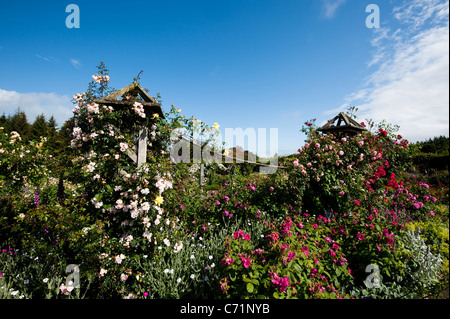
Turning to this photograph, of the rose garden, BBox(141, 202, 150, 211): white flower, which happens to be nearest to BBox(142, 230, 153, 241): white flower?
the rose garden

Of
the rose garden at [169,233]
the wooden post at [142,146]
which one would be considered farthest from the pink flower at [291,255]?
the wooden post at [142,146]

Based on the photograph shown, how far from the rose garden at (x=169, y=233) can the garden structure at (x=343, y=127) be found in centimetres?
134

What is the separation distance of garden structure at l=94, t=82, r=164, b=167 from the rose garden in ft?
0.10

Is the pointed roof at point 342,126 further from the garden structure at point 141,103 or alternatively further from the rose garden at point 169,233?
the garden structure at point 141,103

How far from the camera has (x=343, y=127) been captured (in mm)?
5211

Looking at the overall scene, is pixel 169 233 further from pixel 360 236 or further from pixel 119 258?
pixel 360 236

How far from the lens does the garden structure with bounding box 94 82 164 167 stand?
9.84ft

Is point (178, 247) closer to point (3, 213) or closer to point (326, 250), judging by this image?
point (326, 250)

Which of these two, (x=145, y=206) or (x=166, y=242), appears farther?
(x=166, y=242)

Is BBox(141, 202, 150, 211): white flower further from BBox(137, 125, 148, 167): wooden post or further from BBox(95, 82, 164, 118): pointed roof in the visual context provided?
BBox(95, 82, 164, 118): pointed roof

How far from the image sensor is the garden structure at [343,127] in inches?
205

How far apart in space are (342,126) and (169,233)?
4.82m
